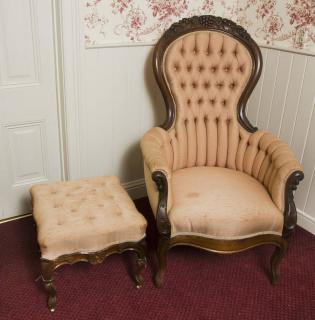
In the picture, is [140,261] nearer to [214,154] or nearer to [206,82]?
[214,154]

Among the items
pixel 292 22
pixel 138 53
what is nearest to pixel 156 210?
pixel 138 53

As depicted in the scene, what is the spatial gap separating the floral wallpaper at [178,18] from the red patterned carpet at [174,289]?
3.69 feet

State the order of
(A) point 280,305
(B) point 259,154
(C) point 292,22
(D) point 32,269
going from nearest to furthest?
(A) point 280,305 < (D) point 32,269 < (B) point 259,154 < (C) point 292,22

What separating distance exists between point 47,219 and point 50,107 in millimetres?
717

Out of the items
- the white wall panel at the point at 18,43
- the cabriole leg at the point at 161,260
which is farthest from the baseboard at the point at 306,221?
the white wall panel at the point at 18,43

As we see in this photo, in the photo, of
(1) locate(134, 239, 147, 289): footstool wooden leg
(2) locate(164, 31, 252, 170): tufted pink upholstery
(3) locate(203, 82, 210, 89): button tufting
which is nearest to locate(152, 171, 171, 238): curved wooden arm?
(1) locate(134, 239, 147, 289): footstool wooden leg

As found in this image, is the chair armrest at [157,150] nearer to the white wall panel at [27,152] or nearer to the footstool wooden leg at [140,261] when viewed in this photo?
the footstool wooden leg at [140,261]

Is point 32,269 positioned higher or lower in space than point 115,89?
lower

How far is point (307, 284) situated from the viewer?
1.75 meters

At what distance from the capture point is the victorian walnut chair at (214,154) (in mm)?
1565

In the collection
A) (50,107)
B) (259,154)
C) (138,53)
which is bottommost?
(259,154)

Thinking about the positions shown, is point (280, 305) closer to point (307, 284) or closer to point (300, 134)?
point (307, 284)

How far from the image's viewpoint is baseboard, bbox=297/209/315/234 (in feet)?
6.93

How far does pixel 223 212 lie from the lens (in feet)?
5.07
